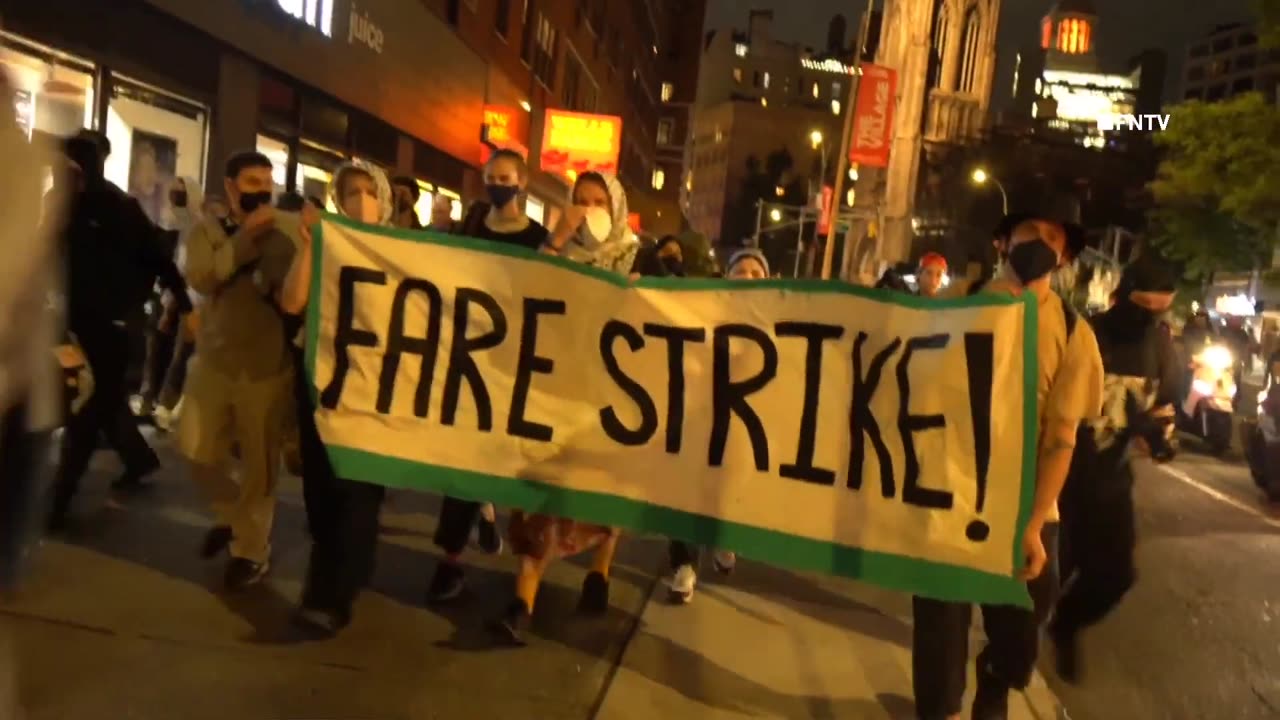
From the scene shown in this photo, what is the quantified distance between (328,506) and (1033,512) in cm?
262

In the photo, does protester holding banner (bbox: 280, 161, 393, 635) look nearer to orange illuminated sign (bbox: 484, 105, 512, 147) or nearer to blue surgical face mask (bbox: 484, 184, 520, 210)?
blue surgical face mask (bbox: 484, 184, 520, 210)

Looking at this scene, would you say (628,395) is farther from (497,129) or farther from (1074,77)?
(1074,77)

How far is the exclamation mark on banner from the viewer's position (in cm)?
386

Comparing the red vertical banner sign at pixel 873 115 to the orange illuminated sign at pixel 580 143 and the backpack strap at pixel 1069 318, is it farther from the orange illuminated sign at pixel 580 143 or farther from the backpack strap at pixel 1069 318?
the backpack strap at pixel 1069 318

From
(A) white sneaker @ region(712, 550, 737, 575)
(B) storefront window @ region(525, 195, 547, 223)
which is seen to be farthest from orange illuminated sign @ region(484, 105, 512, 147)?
(A) white sneaker @ region(712, 550, 737, 575)

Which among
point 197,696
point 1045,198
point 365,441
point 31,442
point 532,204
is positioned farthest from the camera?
point 532,204

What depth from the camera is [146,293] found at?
5.69 meters

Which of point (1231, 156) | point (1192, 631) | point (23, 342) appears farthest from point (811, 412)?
point (1231, 156)

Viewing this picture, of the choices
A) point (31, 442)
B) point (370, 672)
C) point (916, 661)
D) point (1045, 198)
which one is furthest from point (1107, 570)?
point (31, 442)

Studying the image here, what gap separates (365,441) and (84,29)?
6.77 meters

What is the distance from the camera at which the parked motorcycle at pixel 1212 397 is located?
15.8 metres

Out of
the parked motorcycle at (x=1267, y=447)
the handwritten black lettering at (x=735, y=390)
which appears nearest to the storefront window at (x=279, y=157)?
the handwritten black lettering at (x=735, y=390)

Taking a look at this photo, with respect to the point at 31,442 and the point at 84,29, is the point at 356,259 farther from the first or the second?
the point at 84,29

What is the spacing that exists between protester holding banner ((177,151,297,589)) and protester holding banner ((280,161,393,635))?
166 mm
